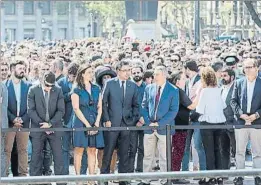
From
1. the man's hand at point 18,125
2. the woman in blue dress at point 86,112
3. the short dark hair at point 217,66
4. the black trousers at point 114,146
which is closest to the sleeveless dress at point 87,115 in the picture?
the woman in blue dress at point 86,112

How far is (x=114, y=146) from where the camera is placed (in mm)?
12914

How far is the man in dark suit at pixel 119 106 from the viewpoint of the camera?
12641 mm

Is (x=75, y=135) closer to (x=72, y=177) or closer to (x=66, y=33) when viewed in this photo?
(x=72, y=177)

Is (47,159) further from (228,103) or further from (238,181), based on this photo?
(238,181)

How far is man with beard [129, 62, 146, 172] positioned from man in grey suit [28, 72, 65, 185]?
121 centimetres

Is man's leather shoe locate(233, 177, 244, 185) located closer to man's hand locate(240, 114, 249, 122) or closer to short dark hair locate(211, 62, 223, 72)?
man's hand locate(240, 114, 249, 122)

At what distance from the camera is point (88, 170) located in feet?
42.1

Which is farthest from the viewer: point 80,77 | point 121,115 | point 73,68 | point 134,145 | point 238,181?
point 73,68

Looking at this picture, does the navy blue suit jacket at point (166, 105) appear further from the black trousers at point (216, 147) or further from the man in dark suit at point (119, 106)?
the black trousers at point (216, 147)

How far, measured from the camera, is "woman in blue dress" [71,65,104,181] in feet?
40.2

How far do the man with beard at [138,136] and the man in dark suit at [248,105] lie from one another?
1.36 metres

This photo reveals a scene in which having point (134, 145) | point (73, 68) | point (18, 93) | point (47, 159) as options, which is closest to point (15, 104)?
point (18, 93)

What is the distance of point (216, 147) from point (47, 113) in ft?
8.03

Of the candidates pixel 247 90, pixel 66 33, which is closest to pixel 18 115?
pixel 247 90
